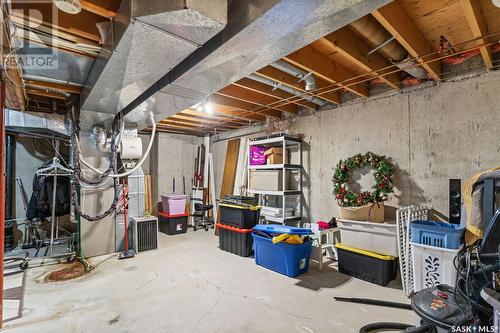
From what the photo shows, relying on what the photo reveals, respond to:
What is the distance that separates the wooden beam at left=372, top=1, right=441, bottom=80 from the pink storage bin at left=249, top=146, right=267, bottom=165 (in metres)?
2.79

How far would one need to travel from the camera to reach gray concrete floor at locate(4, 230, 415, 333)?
2088 millimetres

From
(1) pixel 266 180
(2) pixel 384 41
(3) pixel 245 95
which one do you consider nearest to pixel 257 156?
(1) pixel 266 180

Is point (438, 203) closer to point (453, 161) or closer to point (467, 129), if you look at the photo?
point (453, 161)

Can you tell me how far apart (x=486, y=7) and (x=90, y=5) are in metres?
2.86

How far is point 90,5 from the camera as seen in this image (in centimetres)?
156

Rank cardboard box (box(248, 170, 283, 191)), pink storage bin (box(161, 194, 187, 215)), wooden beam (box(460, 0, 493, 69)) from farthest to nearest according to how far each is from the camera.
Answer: pink storage bin (box(161, 194, 187, 215)), cardboard box (box(248, 170, 283, 191)), wooden beam (box(460, 0, 493, 69))

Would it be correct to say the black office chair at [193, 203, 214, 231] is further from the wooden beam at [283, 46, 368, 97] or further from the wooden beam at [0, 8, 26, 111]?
the wooden beam at [283, 46, 368, 97]

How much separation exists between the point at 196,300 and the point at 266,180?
2391 millimetres

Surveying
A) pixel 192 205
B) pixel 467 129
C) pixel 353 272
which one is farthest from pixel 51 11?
pixel 192 205

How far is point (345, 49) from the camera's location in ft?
7.34

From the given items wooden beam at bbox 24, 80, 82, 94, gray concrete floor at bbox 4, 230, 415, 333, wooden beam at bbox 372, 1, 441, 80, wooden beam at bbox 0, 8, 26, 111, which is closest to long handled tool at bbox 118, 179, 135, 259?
gray concrete floor at bbox 4, 230, 415, 333

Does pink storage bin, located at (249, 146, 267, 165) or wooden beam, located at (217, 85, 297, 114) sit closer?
wooden beam, located at (217, 85, 297, 114)

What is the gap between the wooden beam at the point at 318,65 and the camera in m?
2.44

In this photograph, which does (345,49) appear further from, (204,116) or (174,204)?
(174,204)
